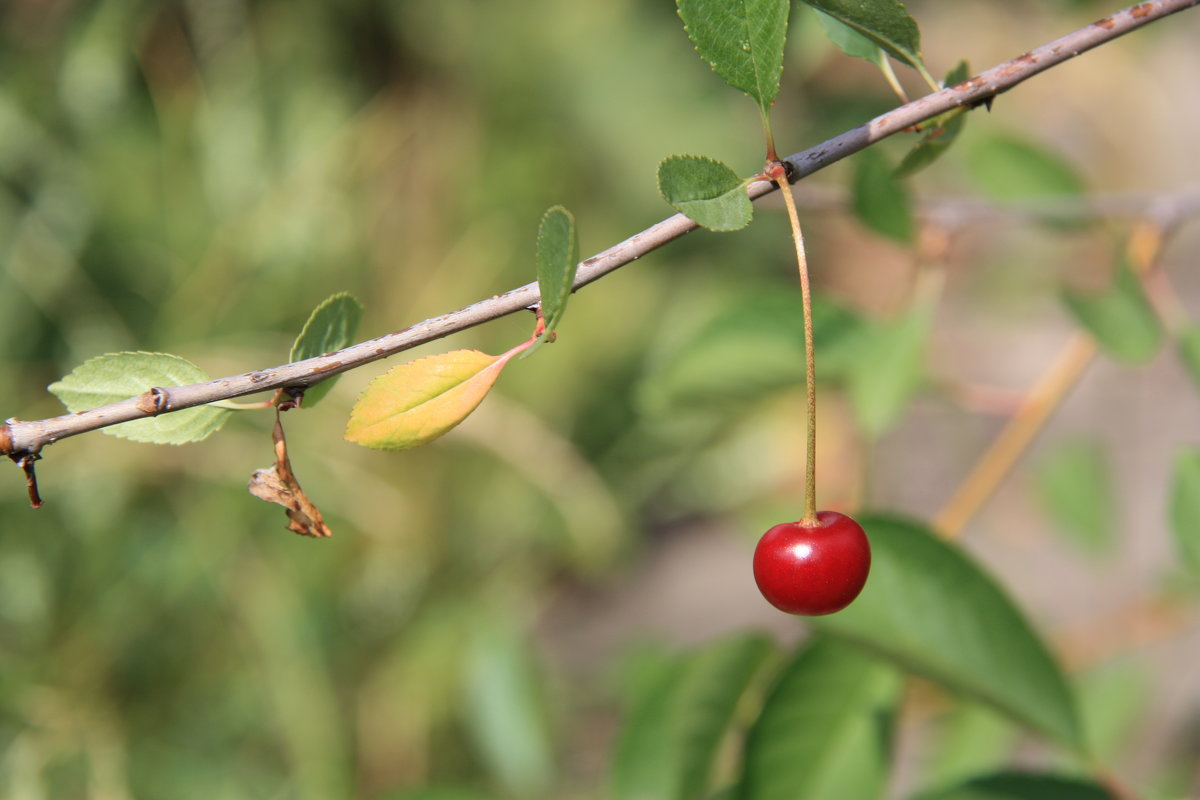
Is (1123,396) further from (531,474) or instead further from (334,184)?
(334,184)

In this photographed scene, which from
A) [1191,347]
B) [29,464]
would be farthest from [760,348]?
[29,464]

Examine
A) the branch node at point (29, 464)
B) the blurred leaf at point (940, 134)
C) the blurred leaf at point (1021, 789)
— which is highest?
the blurred leaf at point (940, 134)

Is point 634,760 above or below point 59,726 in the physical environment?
below

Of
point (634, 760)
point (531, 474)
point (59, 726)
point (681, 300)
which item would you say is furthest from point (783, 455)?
point (634, 760)

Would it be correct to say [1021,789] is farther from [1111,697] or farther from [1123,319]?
[1111,697]

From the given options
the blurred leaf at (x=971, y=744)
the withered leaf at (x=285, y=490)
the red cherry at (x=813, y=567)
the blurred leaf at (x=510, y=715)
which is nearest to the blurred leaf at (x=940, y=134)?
the red cherry at (x=813, y=567)

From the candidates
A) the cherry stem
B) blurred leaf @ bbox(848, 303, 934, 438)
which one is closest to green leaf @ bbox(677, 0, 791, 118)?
the cherry stem

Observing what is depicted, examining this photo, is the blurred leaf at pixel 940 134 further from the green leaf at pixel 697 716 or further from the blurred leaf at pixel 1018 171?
the blurred leaf at pixel 1018 171
